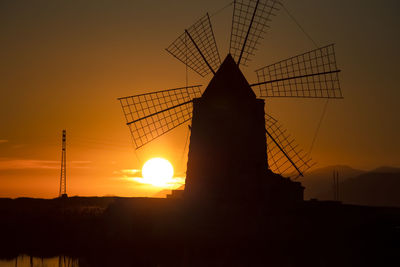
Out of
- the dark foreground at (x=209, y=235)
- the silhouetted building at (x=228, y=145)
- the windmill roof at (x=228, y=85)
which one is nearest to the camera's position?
the dark foreground at (x=209, y=235)

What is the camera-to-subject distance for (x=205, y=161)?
70.7ft

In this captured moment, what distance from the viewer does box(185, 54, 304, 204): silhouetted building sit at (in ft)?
69.3

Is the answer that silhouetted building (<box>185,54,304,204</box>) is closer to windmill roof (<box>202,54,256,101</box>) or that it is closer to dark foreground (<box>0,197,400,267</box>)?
windmill roof (<box>202,54,256,101</box>)

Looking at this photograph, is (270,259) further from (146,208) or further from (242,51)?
(242,51)

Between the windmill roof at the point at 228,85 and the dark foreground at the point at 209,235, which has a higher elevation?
the windmill roof at the point at 228,85

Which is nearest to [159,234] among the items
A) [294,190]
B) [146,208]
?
[146,208]

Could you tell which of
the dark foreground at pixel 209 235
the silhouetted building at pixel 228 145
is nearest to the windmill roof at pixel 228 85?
the silhouetted building at pixel 228 145

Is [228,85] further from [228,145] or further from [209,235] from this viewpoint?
[209,235]

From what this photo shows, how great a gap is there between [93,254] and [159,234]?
249 centimetres

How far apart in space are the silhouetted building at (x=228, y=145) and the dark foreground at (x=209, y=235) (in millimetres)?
798

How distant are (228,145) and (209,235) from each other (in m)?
4.26

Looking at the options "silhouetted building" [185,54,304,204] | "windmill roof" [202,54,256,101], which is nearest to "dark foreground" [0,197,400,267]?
"silhouetted building" [185,54,304,204]

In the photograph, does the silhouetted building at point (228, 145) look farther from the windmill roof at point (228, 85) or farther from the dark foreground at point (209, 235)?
the dark foreground at point (209, 235)

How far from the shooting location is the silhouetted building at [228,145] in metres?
21.1
